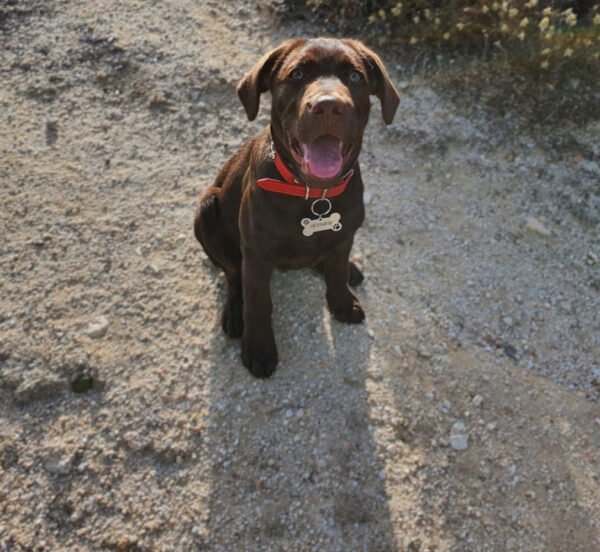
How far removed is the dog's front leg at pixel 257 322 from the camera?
8.89ft

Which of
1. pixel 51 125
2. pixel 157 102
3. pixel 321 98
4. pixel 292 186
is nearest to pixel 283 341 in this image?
pixel 292 186

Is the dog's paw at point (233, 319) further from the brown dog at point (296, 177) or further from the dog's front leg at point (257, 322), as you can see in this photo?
the dog's front leg at point (257, 322)

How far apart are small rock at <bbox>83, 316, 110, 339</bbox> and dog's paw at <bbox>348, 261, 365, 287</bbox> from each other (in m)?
1.49

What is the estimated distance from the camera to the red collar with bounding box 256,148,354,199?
94.7 inches

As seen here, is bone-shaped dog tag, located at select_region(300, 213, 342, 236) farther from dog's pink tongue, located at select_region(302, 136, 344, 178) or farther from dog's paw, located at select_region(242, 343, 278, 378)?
dog's paw, located at select_region(242, 343, 278, 378)

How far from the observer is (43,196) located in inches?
150

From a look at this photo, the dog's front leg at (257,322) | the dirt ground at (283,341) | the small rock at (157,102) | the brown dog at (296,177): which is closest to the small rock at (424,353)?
the dirt ground at (283,341)

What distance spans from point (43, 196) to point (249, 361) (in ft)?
6.63

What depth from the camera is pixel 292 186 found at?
241 cm

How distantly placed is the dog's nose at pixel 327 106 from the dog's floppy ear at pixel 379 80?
19.4 inches

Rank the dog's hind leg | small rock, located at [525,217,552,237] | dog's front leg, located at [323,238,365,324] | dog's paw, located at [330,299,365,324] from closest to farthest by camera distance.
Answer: dog's front leg, located at [323,238,365,324]
the dog's hind leg
dog's paw, located at [330,299,365,324]
small rock, located at [525,217,552,237]

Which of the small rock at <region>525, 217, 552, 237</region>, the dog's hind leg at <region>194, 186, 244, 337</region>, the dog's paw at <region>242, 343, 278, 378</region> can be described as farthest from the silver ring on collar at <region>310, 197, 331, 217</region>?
the small rock at <region>525, 217, 552, 237</region>

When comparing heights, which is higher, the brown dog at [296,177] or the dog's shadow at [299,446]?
the brown dog at [296,177]

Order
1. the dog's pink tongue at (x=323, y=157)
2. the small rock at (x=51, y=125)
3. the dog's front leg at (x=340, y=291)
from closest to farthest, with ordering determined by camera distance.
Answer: the dog's pink tongue at (x=323, y=157), the dog's front leg at (x=340, y=291), the small rock at (x=51, y=125)
